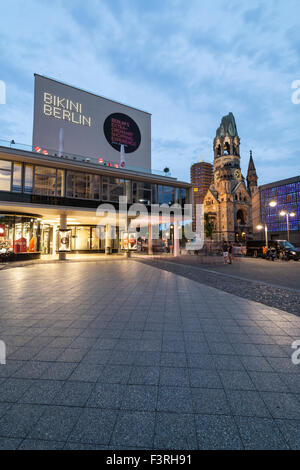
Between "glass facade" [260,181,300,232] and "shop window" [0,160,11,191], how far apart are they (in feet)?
207

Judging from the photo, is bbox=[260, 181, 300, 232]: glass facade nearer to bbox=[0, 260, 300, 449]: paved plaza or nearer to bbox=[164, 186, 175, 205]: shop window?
bbox=[164, 186, 175, 205]: shop window

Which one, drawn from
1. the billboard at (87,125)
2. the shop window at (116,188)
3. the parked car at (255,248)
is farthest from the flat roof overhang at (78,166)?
the parked car at (255,248)

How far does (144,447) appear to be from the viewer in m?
1.92

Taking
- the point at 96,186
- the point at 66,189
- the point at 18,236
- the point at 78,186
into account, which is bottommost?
the point at 18,236

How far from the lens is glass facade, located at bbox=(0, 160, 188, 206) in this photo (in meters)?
19.5

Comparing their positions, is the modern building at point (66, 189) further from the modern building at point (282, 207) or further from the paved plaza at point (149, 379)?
the modern building at point (282, 207)

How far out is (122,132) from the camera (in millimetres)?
37625

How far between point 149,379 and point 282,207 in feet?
262

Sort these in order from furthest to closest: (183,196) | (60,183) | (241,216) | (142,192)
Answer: (241,216), (183,196), (142,192), (60,183)

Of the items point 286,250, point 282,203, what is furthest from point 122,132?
point 282,203

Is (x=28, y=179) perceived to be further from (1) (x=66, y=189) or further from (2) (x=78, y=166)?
(2) (x=78, y=166)

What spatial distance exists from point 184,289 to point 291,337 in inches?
188
